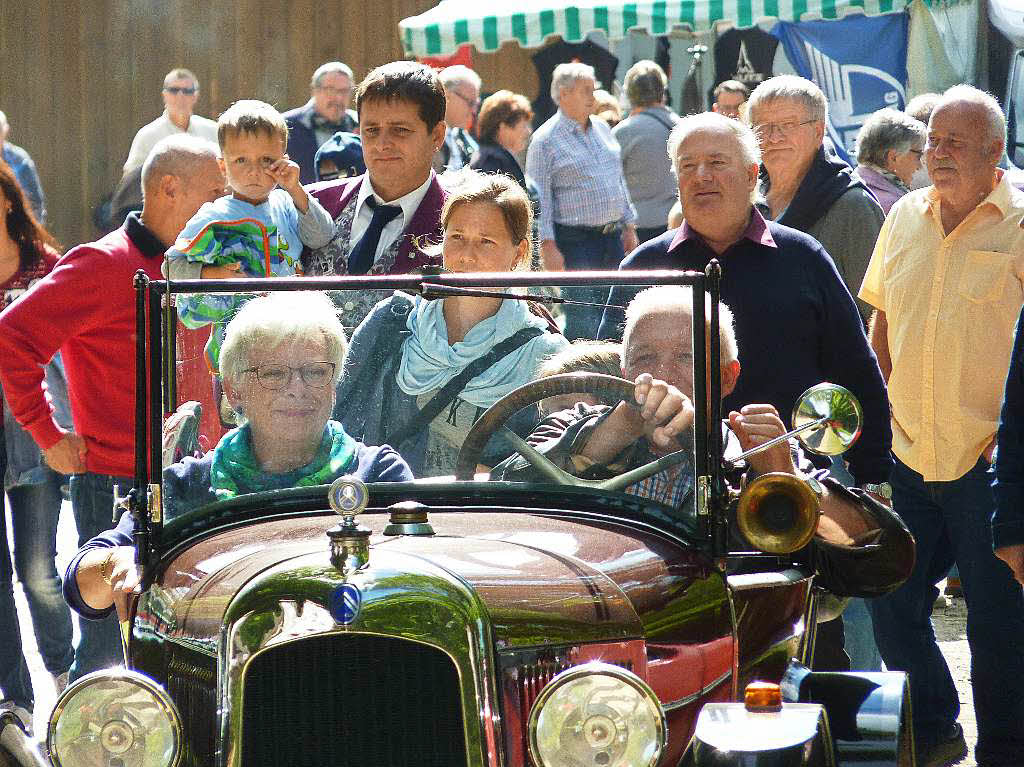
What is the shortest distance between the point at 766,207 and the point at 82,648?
335cm

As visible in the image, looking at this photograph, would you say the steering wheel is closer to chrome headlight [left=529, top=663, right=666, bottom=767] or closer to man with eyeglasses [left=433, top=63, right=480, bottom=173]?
chrome headlight [left=529, top=663, right=666, bottom=767]

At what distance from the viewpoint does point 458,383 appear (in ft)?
11.6

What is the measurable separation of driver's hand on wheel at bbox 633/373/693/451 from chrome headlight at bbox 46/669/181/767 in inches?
44.7

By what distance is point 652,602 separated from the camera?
319cm

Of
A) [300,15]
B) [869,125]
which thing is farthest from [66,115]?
[869,125]

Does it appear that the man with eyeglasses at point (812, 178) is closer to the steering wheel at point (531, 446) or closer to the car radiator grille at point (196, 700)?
the steering wheel at point (531, 446)

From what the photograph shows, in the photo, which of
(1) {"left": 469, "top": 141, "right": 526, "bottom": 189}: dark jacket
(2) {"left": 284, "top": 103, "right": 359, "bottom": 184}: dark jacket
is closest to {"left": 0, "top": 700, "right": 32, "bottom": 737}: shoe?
(1) {"left": 469, "top": 141, "right": 526, "bottom": 189}: dark jacket

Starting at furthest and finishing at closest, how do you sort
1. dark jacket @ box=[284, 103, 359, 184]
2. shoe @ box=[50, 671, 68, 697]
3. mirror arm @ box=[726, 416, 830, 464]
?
1. dark jacket @ box=[284, 103, 359, 184]
2. shoe @ box=[50, 671, 68, 697]
3. mirror arm @ box=[726, 416, 830, 464]

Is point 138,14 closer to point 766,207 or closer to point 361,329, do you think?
point 766,207

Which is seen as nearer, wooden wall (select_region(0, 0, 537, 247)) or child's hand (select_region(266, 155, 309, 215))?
child's hand (select_region(266, 155, 309, 215))

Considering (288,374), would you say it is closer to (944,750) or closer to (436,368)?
(436,368)

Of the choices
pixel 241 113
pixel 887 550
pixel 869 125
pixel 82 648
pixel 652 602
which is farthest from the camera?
pixel 869 125

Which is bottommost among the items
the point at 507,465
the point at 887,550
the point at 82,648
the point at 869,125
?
the point at 82,648

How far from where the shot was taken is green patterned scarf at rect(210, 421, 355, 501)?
11.5 ft
